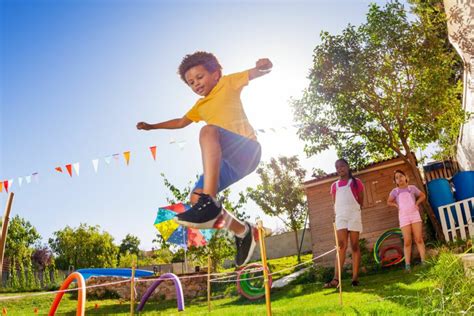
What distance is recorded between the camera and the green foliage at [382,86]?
28.3ft

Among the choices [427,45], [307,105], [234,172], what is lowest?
[234,172]

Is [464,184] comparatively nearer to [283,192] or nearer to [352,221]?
[352,221]

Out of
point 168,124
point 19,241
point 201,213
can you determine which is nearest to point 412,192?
point 168,124

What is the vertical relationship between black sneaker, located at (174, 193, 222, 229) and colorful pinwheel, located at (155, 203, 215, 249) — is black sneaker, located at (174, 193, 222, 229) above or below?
below

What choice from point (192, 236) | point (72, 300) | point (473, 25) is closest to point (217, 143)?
point (473, 25)

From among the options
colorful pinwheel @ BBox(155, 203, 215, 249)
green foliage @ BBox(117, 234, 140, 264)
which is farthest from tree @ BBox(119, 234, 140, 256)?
colorful pinwheel @ BBox(155, 203, 215, 249)

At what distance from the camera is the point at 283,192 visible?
2094 centimetres

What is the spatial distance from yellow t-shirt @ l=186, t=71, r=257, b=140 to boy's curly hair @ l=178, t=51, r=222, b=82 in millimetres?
114

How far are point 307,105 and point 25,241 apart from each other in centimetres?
2725

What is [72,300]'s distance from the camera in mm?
11766

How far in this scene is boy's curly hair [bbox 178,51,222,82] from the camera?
304 cm

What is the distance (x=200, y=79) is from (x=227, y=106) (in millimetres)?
287

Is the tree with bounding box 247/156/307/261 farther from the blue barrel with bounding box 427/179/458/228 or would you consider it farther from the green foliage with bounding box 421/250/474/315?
the green foliage with bounding box 421/250/474/315

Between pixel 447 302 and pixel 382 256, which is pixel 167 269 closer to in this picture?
pixel 382 256
